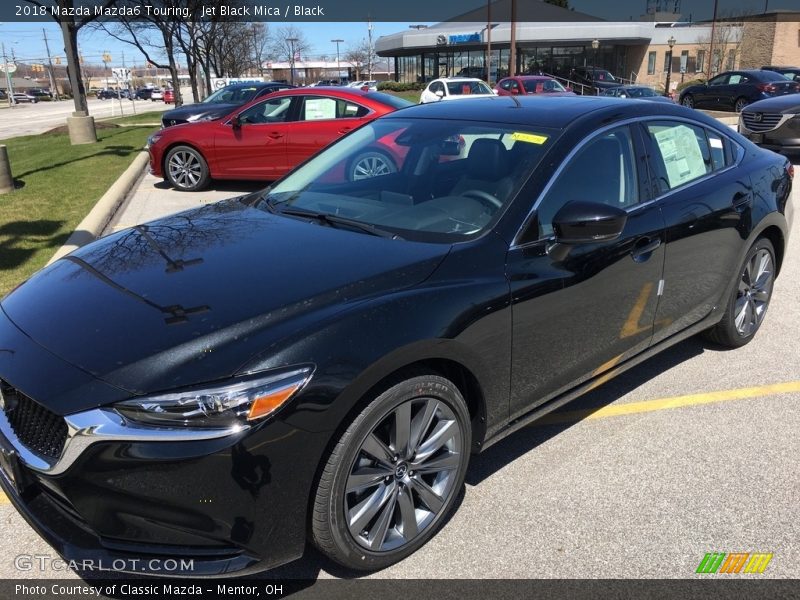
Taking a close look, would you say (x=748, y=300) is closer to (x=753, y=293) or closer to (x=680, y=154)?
(x=753, y=293)

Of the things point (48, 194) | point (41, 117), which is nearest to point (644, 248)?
point (48, 194)

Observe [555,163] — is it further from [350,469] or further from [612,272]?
[350,469]

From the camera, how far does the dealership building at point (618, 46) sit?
184ft

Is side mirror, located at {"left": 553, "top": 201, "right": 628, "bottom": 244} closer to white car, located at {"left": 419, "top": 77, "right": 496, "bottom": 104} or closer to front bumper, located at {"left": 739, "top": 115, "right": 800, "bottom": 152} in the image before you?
front bumper, located at {"left": 739, "top": 115, "right": 800, "bottom": 152}

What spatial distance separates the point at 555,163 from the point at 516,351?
0.90 metres

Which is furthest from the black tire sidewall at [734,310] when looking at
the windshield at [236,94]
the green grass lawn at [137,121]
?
the green grass lawn at [137,121]

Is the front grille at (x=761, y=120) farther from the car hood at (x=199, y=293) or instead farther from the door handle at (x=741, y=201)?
the car hood at (x=199, y=293)

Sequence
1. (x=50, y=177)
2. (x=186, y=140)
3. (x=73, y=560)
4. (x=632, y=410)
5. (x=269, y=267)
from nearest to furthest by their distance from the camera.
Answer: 1. (x=73, y=560)
2. (x=269, y=267)
3. (x=632, y=410)
4. (x=186, y=140)
5. (x=50, y=177)

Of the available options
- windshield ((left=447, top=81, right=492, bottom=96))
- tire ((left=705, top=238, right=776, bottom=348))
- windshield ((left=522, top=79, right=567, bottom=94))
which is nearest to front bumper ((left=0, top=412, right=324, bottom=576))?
tire ((left=705, top=238, right=776, bottom=348))

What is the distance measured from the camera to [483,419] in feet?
9.20

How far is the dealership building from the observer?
184 feet

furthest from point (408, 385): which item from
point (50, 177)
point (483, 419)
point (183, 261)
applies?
point (50, 177)

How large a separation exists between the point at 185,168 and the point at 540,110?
8.07m

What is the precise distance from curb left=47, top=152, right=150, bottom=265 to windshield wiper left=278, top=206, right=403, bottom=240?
2291 millimetres
